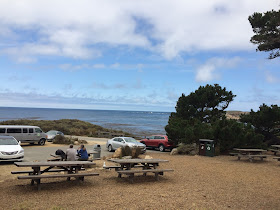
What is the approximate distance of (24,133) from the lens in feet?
72.9

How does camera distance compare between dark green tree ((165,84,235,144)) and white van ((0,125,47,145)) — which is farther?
dark green tree ((165,84,235,144))

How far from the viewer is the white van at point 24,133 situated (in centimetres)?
2115

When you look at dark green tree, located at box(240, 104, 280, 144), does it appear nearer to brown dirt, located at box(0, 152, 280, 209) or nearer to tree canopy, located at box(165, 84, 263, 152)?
tree canopy, located at box(165, 84, 263, 152)

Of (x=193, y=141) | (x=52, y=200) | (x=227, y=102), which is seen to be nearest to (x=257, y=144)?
(x=193, y=141)

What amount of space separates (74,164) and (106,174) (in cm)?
219

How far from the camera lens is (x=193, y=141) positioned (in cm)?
1831

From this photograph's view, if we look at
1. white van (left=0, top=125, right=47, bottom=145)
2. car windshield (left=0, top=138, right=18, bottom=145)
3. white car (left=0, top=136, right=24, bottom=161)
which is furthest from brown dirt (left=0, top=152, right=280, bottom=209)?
white van (left=0, top=125, right=47, bottom=145)

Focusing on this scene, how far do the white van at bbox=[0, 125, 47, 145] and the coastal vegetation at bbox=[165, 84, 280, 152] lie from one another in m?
11.6

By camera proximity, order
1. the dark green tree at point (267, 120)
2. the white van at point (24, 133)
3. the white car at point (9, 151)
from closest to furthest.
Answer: the white car at point (9, 151) < the dark green tree at point (267, 120) < the white van at point (24, 133)

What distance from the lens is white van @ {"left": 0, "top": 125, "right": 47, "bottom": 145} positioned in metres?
21.1

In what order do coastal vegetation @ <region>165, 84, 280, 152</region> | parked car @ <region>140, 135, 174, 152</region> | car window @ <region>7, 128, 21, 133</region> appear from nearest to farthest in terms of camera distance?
coastal vegetation @ <region>165, 84, 280, 152</region>
parked car @ <region>140, 135, 174, 152</region>
car window @ <region>7, 128, 21, 133</region>

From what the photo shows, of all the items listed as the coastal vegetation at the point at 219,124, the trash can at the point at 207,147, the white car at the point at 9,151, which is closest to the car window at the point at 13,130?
the white car at the point at 9,151

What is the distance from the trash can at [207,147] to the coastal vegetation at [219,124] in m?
0.92

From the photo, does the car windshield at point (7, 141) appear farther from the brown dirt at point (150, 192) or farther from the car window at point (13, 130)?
the car window at point (13, 130)
